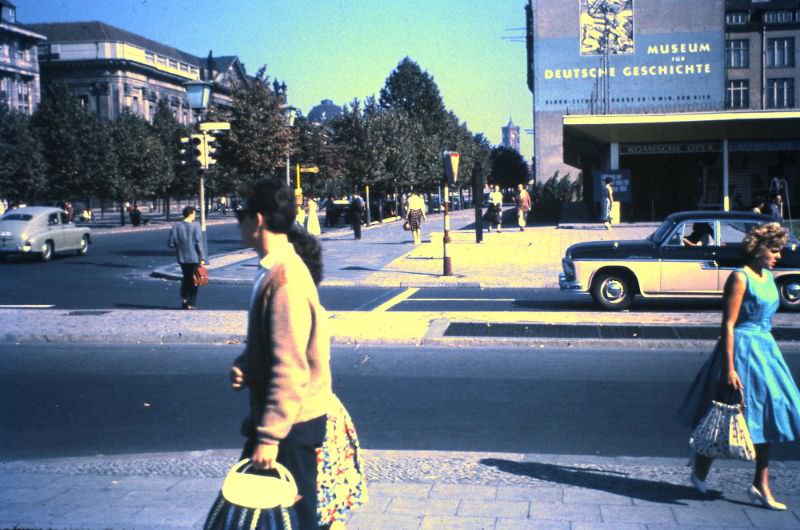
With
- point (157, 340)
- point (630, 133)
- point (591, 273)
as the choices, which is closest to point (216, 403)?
point (157, 340)

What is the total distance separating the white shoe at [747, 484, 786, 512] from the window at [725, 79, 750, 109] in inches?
2925

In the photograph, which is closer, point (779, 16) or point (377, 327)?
point (377, 327)

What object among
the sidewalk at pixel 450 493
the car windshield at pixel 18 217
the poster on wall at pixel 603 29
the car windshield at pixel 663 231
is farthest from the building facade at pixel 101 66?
the sidewalk at pixel 450 493

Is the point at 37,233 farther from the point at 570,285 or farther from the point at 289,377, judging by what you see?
the point at 289,377

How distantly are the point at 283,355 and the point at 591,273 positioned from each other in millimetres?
11735

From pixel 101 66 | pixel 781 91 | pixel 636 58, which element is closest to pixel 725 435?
pixel 636 58

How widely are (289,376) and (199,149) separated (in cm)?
2043

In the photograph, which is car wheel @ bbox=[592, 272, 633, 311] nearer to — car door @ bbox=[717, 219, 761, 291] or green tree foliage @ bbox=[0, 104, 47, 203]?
car door @ bbox=[717, 219, 761, 291]

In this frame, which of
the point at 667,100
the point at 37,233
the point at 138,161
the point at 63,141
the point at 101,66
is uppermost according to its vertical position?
the point at 101,66

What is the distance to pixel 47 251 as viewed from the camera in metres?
28.9

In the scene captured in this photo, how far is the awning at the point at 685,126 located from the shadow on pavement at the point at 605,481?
105ft

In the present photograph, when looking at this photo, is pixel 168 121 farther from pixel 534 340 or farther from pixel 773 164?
pixel 534 340

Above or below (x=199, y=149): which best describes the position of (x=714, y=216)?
below

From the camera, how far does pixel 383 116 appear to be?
60250mm
